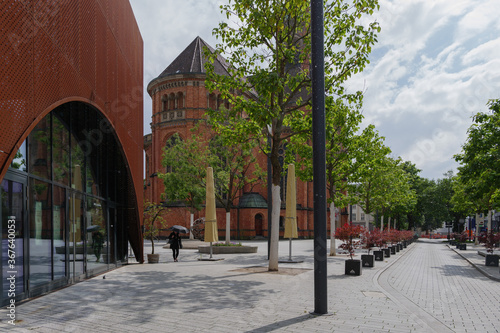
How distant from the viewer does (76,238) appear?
11.6 meters

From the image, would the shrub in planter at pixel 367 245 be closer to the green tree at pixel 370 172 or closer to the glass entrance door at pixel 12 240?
the green tree at pixel 370 172

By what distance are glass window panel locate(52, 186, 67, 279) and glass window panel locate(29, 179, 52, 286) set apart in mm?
317

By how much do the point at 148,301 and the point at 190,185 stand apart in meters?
24.3

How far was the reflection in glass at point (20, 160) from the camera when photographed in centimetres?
831

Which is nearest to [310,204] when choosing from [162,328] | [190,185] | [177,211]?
[177,211]

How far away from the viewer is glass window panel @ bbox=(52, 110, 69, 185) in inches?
402

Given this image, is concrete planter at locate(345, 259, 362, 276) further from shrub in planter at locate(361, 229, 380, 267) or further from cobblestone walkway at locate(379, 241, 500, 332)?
shrub in planter at locate(361, 229, 380, 267)

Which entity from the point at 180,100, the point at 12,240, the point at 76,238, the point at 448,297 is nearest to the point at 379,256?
the point at 448,297

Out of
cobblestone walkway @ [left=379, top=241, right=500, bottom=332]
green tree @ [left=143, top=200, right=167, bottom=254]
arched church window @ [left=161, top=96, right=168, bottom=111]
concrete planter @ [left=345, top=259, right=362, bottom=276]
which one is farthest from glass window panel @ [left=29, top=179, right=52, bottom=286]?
arched church window @ [left=161, top=96, right=168, bottom=111]

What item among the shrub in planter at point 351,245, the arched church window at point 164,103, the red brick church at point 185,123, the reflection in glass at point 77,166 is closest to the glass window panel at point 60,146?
the reflection in glass at point 77,166

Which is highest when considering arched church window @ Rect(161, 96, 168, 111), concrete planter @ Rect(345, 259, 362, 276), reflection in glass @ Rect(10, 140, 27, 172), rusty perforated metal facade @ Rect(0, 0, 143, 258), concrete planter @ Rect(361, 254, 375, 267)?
arched church window @ Rect(161, 96, 168, 111)

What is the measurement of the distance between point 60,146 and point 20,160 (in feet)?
6.84

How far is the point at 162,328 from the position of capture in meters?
6.27

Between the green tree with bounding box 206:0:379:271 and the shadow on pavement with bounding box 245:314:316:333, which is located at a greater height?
the green tree with bounding box 206:0:379:271
